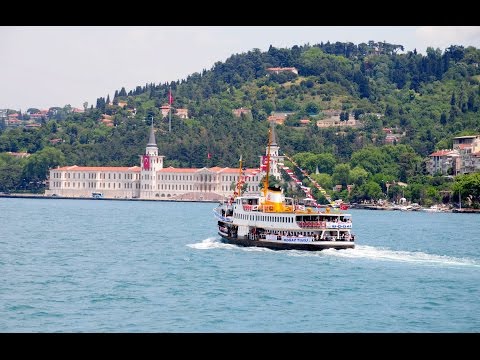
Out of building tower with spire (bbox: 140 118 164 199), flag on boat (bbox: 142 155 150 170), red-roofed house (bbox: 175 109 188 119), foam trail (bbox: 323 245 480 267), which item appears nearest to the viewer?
foam trail (bbox: 323 245 480 267)

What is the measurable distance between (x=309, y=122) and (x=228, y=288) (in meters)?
105

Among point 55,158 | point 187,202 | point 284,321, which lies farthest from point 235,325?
point 55,158

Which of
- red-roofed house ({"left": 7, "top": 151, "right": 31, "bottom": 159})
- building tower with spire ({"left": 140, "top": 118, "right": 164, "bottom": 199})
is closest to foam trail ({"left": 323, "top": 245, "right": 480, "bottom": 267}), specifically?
building tower with spire ({"left": 140, "top": 118, "right": 164, "bottom": 199})

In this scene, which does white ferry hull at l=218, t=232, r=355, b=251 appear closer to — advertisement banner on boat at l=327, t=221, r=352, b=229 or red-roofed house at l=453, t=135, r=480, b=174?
advertisement banner on boat at l=327, t=221, r=352, b=229

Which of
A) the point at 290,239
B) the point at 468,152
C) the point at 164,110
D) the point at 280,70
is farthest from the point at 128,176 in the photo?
the point at 290,239

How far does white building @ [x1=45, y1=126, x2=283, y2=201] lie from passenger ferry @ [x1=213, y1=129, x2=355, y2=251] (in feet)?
222

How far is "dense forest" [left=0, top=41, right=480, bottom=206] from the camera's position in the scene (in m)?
89.8

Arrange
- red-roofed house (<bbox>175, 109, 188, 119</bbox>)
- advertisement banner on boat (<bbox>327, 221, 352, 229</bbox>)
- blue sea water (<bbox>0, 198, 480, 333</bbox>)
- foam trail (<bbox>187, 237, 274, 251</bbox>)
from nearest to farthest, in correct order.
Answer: blue sea water (<bbox>0, 198, 480, 333</bbox>) → advertisement banner on boat (<bbox>327, 221, 352, 229</bbox>) → foam trail (<bbox>187, 237, 274, 251</bbox>) → red-roofed house (<bbox>175, 109, 188, 119</bbox>)

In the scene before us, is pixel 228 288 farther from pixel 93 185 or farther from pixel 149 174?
pixel 93 185

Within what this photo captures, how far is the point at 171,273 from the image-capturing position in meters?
21.3

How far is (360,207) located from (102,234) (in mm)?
44935
